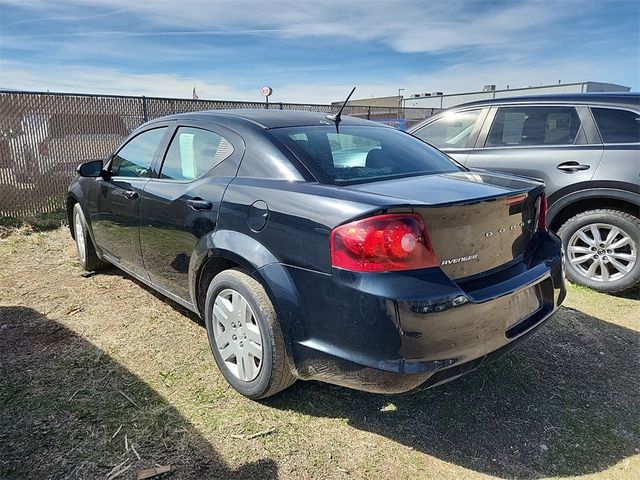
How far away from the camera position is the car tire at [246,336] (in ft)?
7.97

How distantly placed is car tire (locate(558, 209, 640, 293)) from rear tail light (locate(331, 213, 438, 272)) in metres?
2.95

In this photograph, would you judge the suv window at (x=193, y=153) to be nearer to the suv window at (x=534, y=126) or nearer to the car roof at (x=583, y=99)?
the suv window at (x=534, y=126)

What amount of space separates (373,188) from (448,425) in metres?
1.34

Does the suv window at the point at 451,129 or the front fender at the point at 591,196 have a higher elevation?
the suv window at the point at 451,129

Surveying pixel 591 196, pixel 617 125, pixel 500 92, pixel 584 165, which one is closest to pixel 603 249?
pixel 591 196

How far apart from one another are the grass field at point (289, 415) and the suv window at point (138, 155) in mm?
1191

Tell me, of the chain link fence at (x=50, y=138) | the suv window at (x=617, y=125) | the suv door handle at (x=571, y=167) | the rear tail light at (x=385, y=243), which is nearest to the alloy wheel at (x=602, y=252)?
the suv door handle at (x=571, y=167)

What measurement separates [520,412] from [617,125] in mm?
3103

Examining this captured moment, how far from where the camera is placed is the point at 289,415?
2.60 m

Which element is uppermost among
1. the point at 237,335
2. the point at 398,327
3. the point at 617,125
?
the point at 617,125

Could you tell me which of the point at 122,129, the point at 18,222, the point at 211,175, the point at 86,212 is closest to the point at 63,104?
the point at 122,129

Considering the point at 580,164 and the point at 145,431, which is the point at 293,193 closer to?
the point at 145,431

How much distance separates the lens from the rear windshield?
102 inches

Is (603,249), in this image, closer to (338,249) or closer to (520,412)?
(520,412)
